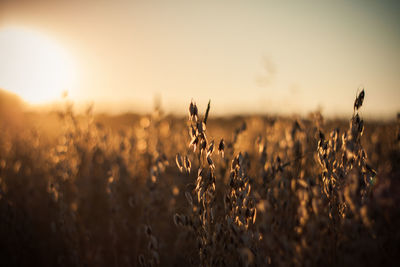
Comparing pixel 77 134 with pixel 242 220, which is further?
pixel 77 134

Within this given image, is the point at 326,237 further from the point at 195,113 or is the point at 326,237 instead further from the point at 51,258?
the point at 51,258

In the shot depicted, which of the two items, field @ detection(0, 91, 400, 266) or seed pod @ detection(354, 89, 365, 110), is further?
seed pod @ detection(354, 89, 365, 110)

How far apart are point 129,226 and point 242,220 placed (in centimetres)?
174

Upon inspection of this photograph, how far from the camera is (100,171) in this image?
4102 millimetres

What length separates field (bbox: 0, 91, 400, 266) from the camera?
3.90 feet

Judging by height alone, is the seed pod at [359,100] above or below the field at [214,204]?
above

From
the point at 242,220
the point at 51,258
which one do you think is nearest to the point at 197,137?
the point at 242,220

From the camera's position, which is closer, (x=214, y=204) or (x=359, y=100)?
(x=359, y=100)

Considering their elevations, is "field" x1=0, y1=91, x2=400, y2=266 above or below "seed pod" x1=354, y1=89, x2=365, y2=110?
below

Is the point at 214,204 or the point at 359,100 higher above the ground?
the point at 359,100

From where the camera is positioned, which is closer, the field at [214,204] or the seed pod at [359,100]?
the field at [214,204]

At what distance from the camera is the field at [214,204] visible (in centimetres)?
119

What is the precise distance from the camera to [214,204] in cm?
194

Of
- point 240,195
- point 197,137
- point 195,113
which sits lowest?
point 240,195
